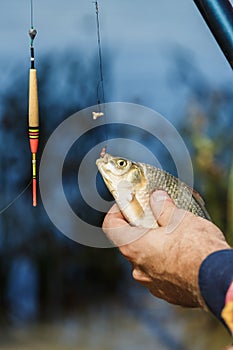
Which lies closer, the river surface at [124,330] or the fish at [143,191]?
the fish at [143,191]

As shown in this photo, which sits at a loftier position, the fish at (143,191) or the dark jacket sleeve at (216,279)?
the fish at (143,191)

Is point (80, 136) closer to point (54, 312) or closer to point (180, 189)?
point (54, 312)

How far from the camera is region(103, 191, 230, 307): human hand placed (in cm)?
104

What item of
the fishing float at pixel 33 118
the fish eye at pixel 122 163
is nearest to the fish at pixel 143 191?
the fish eye at pixel 122 163

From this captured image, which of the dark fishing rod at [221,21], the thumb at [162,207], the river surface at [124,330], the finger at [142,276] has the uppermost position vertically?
the dark fishing rod at [221,21]

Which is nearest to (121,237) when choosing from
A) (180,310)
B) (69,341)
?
(69,341)

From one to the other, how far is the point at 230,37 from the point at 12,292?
2475mm

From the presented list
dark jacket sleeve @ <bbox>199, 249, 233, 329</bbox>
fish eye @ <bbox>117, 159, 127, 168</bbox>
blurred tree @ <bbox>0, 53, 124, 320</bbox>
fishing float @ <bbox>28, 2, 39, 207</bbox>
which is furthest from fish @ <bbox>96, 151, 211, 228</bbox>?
blurred tree @ <bbox>0, 53, 124, 320</bbox>

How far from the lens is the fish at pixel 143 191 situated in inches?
49.0

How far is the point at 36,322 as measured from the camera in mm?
3484

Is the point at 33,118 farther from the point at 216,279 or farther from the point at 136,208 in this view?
the point at 216,279

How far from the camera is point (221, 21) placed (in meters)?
1.14

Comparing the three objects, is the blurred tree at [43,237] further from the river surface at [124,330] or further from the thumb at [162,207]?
the thumb at [162,207]

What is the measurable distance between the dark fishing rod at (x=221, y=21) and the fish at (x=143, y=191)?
8.3 inches
